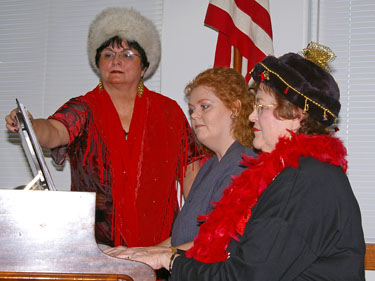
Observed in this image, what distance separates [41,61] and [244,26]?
1497mm

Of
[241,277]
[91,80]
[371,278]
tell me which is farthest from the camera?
[91,80]

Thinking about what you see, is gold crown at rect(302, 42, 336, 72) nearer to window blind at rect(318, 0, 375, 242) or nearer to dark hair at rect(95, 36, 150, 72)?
dark hair at rect(95, 36, 150, 72)

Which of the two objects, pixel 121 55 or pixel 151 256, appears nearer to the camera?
pixel 151 256

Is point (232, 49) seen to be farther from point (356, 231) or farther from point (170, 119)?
point (356, 231)

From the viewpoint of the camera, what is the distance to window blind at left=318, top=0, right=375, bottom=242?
2.93 meters

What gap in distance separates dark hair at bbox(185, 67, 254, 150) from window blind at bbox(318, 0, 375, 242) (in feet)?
3.26

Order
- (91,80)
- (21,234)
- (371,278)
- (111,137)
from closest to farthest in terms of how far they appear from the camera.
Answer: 1. (21,234)
2. (111,137)
3. (371,278)
4. (91,80)

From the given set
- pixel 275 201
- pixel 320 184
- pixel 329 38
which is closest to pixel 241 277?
pixel 275 201

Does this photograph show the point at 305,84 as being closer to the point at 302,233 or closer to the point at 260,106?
the point at 260,106

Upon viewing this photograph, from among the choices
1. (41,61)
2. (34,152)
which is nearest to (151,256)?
(34,152)

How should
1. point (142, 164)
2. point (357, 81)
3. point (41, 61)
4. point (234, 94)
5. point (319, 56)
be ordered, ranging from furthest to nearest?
point (41, 61)
point (357, 81)
point (142, 164)
point (234, 94)
point (319, 56)

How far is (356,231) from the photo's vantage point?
1.38 metres

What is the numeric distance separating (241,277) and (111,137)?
1380mm

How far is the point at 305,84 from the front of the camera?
4.80 feet
